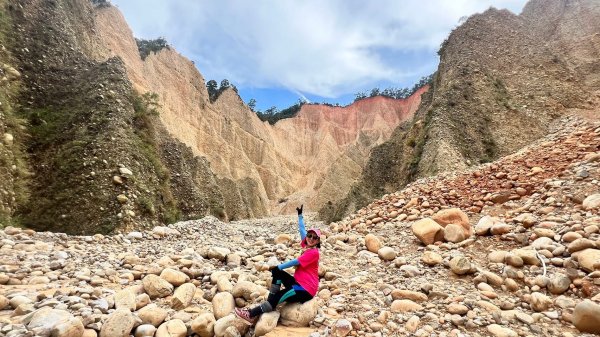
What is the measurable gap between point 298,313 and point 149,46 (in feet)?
180

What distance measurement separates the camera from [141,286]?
15.9ft

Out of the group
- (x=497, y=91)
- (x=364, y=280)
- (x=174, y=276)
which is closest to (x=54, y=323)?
(x=174, y=276)

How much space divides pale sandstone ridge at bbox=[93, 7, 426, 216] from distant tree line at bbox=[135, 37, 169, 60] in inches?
40.6

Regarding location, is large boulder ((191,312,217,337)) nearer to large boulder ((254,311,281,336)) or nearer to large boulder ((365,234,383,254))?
large boulder ((254,311,281,336))

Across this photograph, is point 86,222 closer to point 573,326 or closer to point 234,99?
point 573,326

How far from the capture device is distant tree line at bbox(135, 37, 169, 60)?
4766cm

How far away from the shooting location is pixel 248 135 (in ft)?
186

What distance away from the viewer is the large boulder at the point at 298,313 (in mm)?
4074

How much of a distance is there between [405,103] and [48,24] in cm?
7437

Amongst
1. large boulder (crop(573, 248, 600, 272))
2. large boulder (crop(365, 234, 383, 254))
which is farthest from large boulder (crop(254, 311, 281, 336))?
large boulder (crop(573, 248, 600, 272))

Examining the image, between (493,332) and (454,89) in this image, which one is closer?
(493,332)

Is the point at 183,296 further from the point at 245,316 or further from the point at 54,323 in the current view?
the point at 54,323

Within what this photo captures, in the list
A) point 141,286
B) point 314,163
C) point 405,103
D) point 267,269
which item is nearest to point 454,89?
point 267,269

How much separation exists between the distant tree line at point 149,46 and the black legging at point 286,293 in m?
49.2
